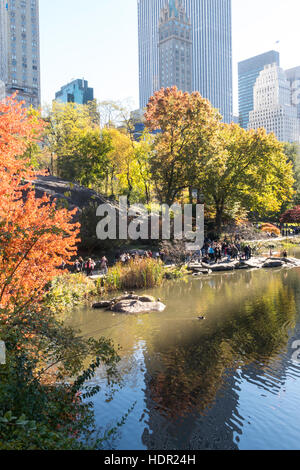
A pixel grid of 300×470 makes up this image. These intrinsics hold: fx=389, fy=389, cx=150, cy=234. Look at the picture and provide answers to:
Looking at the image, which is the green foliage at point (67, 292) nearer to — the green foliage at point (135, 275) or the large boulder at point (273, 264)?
the green foliage at point (135, 275)

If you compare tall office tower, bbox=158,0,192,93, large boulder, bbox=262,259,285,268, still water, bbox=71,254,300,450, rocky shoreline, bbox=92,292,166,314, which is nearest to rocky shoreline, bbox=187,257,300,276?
large boulder, bbox=262,259,285,268

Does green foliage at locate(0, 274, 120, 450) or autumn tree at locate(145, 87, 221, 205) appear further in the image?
autumn tree at locate(145, 87, 221, 205)

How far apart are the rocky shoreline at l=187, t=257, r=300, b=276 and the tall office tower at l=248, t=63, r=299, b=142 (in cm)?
15009

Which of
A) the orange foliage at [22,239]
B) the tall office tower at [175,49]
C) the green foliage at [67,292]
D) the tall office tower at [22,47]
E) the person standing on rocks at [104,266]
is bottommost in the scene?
the green foliage at [67,292]

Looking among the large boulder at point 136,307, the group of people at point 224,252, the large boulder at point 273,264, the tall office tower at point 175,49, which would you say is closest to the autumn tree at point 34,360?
the large boulder at point 136,307

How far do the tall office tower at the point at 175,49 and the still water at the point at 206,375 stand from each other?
164195 mm

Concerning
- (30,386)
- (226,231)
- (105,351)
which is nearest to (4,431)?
(30,386)

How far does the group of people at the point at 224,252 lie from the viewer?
26203 mm

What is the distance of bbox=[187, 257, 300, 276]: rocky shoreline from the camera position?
23.8 m

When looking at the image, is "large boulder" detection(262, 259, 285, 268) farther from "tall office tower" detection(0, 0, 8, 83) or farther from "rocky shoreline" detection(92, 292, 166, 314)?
"tall office tower" detection(0, 0, 8, 83)

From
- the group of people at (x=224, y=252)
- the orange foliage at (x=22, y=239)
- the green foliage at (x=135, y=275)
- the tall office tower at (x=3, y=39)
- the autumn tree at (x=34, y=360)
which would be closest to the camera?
the autumn tree at (x=34, y=360)

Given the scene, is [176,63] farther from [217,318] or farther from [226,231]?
[217,318]

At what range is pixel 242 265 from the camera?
25.5m

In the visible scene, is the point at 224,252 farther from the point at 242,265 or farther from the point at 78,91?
the point at 78,91
